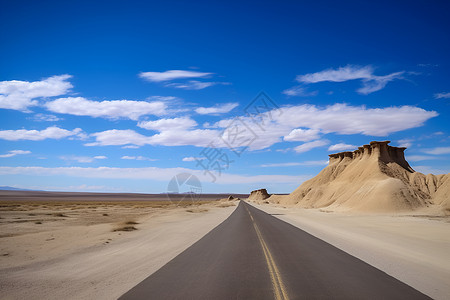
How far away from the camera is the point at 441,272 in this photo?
9781 millimetres

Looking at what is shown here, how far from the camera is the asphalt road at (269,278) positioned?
6.98m

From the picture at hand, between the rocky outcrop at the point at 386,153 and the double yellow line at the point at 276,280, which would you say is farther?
the rocky outcrop at the point at 386,153

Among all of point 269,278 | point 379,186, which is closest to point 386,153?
point 379,186

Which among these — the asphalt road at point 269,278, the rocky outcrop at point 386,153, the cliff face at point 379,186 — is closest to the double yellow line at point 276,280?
the asphalt road at point 269,278

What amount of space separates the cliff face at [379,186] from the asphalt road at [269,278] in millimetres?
47554

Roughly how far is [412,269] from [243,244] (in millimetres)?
7384

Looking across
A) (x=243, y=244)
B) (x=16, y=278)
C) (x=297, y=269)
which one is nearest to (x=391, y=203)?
(x=243, y=244)

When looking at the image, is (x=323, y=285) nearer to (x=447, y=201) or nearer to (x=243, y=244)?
(x=243, y=244)

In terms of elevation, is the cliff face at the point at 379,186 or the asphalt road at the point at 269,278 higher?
the cliff face at the point at 379,186

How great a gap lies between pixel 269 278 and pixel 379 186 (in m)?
57.4

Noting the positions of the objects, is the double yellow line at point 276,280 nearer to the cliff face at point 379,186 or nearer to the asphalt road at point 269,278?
the asphalt road at point 269,278

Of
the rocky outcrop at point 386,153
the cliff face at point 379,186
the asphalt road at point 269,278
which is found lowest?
the asphalt road at point 269,278

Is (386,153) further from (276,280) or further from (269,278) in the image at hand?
(276,280)

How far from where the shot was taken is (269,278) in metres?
8.36
